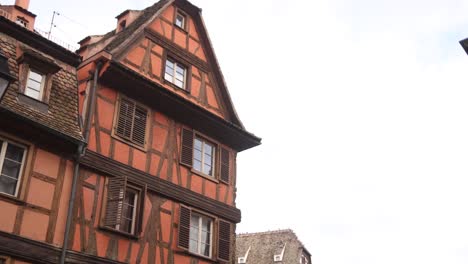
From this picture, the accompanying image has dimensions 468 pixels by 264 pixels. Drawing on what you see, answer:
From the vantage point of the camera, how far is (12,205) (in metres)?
13.0

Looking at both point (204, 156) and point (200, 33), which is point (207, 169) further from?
point (200, 33)

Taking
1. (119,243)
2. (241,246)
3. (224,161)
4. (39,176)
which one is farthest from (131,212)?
(241,246)

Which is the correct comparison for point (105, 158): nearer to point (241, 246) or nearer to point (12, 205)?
point (12, 205)

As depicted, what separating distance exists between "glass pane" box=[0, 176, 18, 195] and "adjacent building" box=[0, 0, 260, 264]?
0.02 m

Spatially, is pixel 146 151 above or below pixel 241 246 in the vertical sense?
below

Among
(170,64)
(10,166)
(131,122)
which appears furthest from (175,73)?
(10,166)

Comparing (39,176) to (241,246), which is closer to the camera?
(39,176)

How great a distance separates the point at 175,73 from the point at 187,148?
266 cm

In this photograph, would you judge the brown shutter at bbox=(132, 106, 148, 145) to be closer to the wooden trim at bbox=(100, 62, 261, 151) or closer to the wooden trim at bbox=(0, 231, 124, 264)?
the wooden trim at bbox=(100, 62, 261, 151)

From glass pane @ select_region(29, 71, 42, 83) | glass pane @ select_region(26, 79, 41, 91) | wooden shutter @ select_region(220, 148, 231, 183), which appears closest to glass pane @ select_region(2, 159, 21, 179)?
glass pane @ select_region(26, 79, 41, 91)

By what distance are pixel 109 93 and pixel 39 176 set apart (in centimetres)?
365

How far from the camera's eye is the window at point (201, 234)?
17.1 m

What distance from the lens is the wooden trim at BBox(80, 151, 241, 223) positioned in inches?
607

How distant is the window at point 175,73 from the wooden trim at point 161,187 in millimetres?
3646
